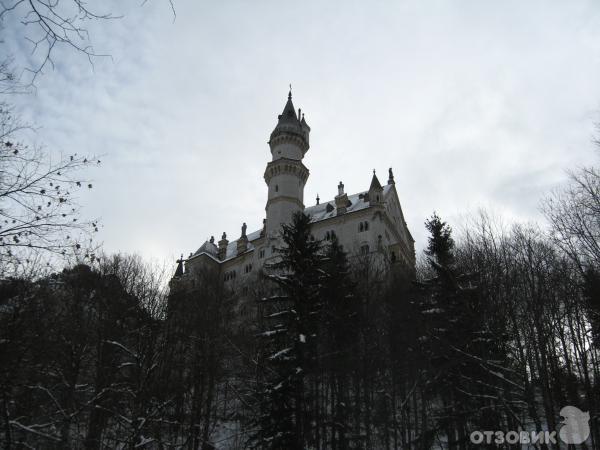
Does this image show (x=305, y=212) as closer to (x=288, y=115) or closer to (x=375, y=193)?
(x=375, y=193)

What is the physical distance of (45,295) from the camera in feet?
49.3

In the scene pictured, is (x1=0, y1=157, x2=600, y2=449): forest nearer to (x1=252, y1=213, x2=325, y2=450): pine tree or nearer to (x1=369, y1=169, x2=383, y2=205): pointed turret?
(x1=252, y1=213, x2=325, y2=450): pine tree

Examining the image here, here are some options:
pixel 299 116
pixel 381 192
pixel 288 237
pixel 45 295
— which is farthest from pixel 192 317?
pixel 299 116

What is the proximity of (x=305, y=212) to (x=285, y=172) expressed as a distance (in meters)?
6.26

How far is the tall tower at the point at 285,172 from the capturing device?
60.7 meters

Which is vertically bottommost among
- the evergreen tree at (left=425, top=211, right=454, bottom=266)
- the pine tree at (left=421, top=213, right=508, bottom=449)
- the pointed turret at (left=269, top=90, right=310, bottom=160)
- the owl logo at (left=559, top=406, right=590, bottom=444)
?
the owl logo at (left=559, top=406, right=590, bottom=444)

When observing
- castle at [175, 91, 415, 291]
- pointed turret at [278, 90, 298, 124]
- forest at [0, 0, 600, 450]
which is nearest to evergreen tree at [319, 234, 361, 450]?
forest at [0, 0, 600, 450]

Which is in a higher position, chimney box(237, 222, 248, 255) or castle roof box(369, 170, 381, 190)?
castle roof box(369, 170, 381, 190)

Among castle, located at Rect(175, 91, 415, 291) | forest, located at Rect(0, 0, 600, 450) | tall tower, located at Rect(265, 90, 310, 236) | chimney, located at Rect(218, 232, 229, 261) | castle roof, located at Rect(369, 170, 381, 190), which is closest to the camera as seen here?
forest, located at Rect(0, 0, 600, 450)

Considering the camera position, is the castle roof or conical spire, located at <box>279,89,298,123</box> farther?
conical spire, located at <box>279,89,298,123</box>

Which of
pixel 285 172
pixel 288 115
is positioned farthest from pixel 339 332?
pixel 288 115

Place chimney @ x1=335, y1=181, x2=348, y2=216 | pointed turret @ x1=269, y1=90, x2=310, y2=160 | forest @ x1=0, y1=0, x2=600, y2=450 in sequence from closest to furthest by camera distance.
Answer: forest @ x1=0, y1=0, x2=600, y2=450, chimney @ x1=335, y1=181, x2=348, y2=216, pointed turret @ x1=269, y1=90, x2=310, y2=160

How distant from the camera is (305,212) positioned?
61.5 meters

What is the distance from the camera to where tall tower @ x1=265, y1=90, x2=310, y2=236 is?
60.7 metres
